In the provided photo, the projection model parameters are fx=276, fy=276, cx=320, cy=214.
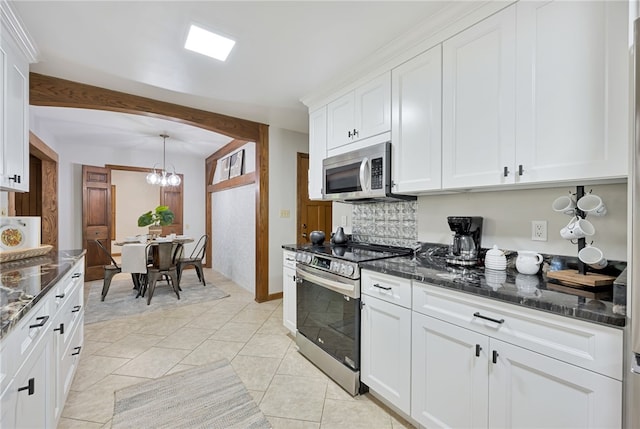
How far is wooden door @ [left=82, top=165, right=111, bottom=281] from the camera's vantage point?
509 cm

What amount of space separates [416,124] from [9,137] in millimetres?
2799

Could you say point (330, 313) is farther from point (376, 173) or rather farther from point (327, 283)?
point (376, 173)

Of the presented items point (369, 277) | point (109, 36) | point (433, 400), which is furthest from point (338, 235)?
point (109, 36)

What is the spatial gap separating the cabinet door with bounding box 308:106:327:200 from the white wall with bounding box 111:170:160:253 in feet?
24.9

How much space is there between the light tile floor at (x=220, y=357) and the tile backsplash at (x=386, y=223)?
1244mm

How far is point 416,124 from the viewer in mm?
1939

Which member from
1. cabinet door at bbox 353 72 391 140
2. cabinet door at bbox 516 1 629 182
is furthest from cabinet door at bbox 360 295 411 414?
cabinet door at bbox 353 72 391 140

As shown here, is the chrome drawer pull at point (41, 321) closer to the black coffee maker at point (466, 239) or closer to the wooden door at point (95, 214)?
the black coffee maker at point (466, 239)

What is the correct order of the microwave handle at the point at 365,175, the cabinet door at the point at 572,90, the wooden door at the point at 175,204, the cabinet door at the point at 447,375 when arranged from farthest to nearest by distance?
1. the wooden door at the point at 175,204
2. the microwave handle at the point at 365,175
3. the cabinet door at the point at 447,375
4. the cabinet door at the point at 572,90

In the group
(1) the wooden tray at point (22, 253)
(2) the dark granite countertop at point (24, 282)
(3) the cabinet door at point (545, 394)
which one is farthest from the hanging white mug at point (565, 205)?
(1) the wooden tray at point (22, 253)

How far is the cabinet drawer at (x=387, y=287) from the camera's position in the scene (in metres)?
1.62

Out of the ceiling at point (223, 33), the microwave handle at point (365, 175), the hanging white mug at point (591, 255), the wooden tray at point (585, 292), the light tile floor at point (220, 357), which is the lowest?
the light tile floor at point (220, 357)

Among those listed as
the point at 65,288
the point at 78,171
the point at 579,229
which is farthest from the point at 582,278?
the point at 78,171

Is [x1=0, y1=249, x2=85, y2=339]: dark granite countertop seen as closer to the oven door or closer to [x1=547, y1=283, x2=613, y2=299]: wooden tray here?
the oven door
